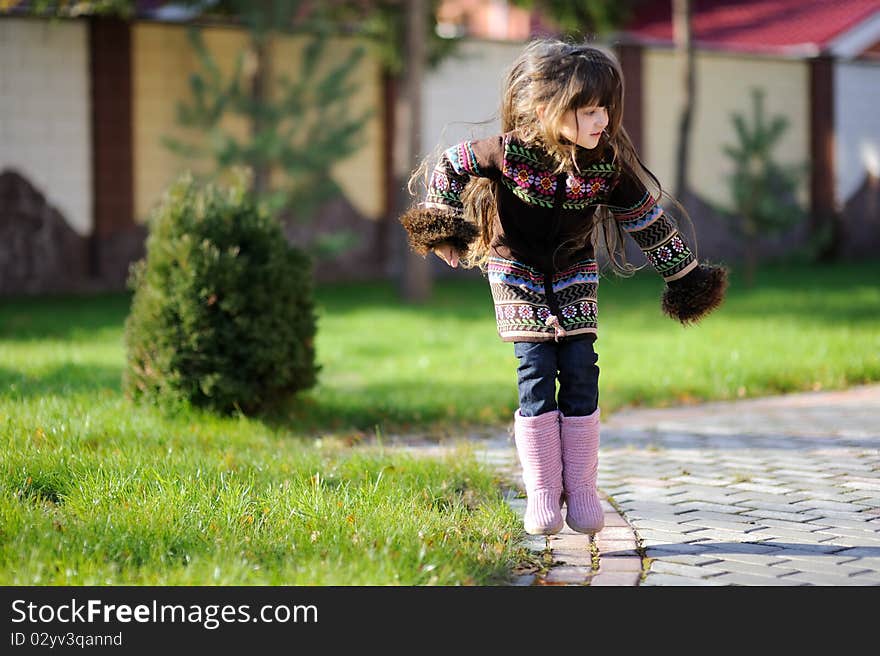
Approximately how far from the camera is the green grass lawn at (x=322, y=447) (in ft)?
12.6

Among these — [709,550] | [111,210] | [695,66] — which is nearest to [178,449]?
[709,550]

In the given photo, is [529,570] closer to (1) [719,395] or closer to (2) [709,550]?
(2) [709,550]

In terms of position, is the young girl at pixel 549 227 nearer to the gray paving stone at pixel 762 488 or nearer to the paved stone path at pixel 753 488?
the paved stone path at pixel 753 488

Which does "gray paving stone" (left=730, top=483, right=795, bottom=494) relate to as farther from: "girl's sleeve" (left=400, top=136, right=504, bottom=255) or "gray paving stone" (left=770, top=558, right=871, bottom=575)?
"girl's sleeve" (left=400, top=136, right=504, bottom=255)

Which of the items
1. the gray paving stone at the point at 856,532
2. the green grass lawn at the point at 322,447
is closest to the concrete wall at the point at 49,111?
the green grass lawn at the point at 322,447

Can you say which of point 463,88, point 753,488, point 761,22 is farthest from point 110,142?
point 761,22

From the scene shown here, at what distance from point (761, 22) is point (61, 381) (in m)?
21.3

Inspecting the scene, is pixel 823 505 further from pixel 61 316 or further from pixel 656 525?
pixel 61 316

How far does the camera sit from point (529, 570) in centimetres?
398

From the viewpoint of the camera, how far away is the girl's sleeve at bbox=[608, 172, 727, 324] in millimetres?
4316

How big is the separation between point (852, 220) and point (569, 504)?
19.5 metres

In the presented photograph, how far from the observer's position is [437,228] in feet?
13.7

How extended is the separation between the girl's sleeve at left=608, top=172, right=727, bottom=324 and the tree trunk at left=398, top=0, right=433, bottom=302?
32.7 ft
